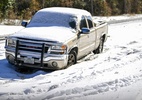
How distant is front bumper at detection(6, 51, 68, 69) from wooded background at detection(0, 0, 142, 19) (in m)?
16.6

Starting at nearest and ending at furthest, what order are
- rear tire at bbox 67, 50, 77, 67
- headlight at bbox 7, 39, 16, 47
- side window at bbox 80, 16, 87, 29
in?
headlight at bbox 7, 39, 16, 47
rear tire at bbox 67, 50, 77, 67
side window at bbox 80, 16, 87, 29

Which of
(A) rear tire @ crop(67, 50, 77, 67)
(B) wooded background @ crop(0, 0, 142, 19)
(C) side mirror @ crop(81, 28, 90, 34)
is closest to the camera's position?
(A) rear tire @ crop(67, 50, 77, 67)

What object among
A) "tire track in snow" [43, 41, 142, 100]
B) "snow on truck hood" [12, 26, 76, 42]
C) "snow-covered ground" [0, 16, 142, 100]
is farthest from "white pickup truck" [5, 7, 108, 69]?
"tire track in snow" [43, 41, 142, 100]

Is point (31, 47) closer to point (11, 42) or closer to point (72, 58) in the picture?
point (11, 42)

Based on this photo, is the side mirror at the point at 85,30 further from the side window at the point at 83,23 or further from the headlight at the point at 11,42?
the headlight at the point at 11,42

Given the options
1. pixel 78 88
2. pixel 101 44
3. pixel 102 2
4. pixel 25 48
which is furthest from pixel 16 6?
pixel 78 88

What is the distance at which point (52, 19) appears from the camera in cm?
1005

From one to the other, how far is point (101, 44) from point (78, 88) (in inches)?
228

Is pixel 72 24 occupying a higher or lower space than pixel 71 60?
higher

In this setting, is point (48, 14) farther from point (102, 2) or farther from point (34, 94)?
point (102, 2)

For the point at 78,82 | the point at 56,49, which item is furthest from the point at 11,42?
the point at 78,82

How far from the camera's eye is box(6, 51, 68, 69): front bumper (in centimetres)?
848

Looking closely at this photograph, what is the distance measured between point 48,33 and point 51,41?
0.51m

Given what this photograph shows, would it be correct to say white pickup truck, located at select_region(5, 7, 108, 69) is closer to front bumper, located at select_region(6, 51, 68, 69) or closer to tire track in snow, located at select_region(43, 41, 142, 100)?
front bumper, located at select_region(6, 51, 68, 69)
